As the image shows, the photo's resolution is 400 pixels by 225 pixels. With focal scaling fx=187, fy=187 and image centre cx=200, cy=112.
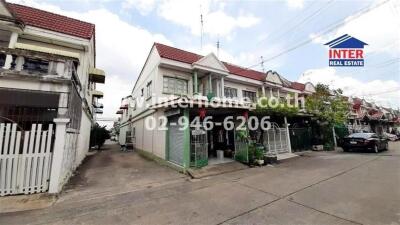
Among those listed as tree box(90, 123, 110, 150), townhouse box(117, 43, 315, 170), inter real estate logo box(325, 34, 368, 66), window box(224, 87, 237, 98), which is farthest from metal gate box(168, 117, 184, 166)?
tree box(90, 123, 110, 150)

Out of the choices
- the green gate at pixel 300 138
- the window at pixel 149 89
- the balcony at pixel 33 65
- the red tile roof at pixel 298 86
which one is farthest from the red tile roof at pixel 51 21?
the red tile roof at pixel 298 86

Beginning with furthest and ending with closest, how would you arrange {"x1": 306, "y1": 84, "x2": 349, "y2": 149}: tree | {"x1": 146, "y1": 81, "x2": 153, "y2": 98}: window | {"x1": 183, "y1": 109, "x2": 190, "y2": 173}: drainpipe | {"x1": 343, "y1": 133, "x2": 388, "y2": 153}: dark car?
{"x1": 306, "y1": 84, "x2": 349, "y2": 149}: tree
{"x1": 343, "y1": 133, "x2": 388, "y2": 153}: dark car
{"x1": 146, "y1": 81, "x2": 153, "y2": 98}: window
{"x1": 183, "y1": 109, "x2": 190, "y2": 173}: drainpipe

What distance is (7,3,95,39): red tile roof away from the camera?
8430 millimetres

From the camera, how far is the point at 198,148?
923 centimetres

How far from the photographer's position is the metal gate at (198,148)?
9.01m

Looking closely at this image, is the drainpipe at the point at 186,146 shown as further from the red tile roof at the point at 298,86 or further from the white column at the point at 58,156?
the red tile roof at the point at 298,86

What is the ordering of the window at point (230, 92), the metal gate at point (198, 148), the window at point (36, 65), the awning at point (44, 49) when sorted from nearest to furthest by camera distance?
1. the window at point (36, 65)
2. the awning at point (44, 49)
3. the metal gate at point (198, 148)
4. the window at point (230, 92)

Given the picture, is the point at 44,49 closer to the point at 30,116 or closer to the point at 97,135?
the point at 30,116

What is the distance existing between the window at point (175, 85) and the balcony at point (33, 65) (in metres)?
6.08

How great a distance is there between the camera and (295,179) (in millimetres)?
7059

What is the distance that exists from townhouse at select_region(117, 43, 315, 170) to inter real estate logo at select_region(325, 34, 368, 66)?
5.14 m

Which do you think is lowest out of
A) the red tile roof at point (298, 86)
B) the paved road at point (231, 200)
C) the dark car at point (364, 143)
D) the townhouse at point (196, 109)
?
the paved road at point (231, 200)

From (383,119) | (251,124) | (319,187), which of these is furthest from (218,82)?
(383,119)

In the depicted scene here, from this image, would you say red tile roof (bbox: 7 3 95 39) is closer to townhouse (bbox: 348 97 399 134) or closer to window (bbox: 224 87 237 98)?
window (bbox: 224 87 237 98)
